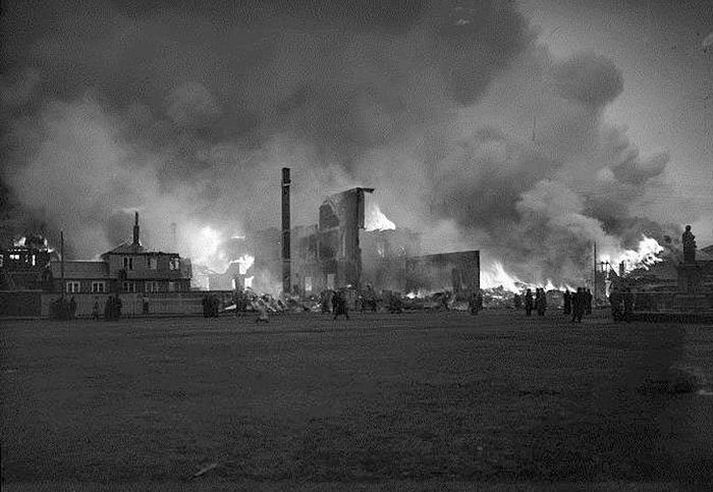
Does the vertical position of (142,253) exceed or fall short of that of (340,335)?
it exceeds it

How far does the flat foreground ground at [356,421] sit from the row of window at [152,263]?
6425cm

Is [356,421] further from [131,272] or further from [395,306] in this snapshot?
[131,272]

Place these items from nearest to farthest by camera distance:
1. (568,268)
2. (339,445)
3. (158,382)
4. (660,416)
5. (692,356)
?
(339,445), (660,416), (158,382), (692,356), (568,268)

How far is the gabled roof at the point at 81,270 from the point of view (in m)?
72.6

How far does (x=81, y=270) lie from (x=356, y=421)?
241 ft

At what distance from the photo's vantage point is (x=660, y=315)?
29453 mm

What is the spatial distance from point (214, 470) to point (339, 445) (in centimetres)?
131

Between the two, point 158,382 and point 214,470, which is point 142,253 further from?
point 214,470

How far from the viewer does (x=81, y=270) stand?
75.0 metres

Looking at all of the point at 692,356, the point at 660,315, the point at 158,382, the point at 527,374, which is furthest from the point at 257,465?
the point at 660,315

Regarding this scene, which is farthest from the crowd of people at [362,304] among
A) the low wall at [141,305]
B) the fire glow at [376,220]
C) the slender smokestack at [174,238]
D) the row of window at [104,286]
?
the slender smokestack at [174,238]

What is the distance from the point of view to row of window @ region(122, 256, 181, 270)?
76.9 m

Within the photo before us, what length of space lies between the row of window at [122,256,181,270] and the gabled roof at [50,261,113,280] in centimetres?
A: 217

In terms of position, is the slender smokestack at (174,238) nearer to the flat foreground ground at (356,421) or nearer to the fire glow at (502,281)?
the fire glow at (502,281)
